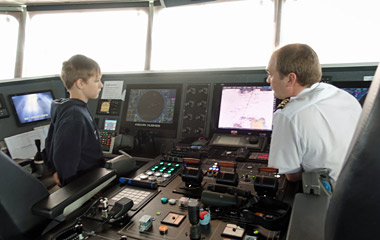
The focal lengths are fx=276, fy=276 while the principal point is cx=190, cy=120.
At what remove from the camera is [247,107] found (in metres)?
1.92

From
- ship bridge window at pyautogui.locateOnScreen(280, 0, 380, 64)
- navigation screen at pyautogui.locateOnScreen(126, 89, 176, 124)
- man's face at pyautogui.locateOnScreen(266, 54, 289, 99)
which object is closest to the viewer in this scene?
man's face at pyautogui.locateOnScreen(266, 54, 289, 99)

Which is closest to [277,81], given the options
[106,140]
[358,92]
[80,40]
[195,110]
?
[358,92]

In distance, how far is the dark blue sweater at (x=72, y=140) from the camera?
4.71 ft

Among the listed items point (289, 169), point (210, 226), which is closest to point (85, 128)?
point (210, 226)

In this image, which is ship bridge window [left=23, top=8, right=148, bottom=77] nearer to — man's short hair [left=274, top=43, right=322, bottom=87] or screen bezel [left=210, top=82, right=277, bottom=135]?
screen bezel [left=210, top=82, right=277, bottom=135]

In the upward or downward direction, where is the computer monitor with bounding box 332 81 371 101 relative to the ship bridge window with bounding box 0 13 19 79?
downward

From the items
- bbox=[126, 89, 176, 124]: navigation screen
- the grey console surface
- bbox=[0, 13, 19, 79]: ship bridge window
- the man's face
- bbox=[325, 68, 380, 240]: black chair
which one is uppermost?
bbox=[0, 13, 19, 79]: ship bridge window

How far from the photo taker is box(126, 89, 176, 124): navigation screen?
86.0 inches

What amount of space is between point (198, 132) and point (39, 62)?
3.56 meters

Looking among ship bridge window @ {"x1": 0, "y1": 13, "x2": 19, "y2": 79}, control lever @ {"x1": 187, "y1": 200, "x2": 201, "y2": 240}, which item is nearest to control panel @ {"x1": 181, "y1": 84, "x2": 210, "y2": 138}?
control lever @ {"x1": 187, "y1": 200, "x2": 201, "y2": 240}

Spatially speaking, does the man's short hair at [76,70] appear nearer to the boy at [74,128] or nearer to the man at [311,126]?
the boy at [74,128]

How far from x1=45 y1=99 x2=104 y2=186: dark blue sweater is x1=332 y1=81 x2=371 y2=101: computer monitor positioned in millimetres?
1578

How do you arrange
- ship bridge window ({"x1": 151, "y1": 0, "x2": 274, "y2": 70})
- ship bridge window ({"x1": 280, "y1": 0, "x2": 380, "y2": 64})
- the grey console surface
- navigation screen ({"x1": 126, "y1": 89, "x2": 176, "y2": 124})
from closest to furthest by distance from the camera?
the grey console surface < navigation screen ({"x1": 126, "y1": 89, "x2": 176, "y2": 124}) < ship bridge window ({"x1": 280, "y1": 0, "x2": 380, "y2": 64}) < ship bridge window ({"x1": 151, "y1": 0, "x2": 274, "y2": 70})

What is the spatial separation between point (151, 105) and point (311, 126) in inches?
54.0
